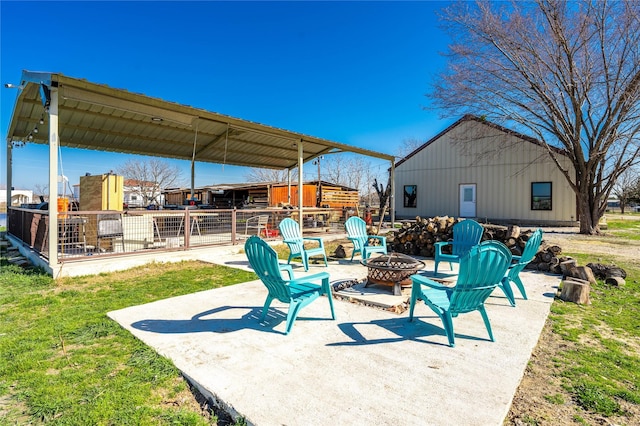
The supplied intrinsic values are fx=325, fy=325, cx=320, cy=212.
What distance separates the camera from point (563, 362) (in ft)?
8.25

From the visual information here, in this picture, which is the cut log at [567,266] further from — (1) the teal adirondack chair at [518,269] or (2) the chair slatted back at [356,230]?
(2) the chair slatted back at [356,230]

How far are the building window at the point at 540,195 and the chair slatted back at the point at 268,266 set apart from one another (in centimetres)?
1564

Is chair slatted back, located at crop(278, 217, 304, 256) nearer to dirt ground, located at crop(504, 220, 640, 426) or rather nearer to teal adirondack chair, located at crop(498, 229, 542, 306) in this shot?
teal adirondack chair, located at crop(498, 229, 542, 306)

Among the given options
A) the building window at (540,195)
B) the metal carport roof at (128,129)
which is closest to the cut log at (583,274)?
the metal carport roof at (128,129)

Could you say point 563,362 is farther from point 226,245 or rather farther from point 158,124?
point 158,124

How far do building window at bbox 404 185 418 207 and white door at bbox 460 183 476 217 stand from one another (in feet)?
8.11

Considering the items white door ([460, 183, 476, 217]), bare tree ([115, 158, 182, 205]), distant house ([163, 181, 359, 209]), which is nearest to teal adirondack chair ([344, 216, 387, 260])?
distant house ([163, 181, 359, 209])

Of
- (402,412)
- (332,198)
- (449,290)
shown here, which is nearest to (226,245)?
(449,290)

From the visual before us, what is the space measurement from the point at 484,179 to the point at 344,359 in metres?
16.1

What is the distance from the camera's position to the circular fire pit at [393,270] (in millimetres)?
4122

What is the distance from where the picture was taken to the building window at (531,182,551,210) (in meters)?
14.6

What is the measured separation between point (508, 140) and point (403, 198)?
6007 mm

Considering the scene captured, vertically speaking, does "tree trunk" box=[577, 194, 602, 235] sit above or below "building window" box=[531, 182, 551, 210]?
below

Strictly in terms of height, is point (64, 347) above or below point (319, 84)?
below
